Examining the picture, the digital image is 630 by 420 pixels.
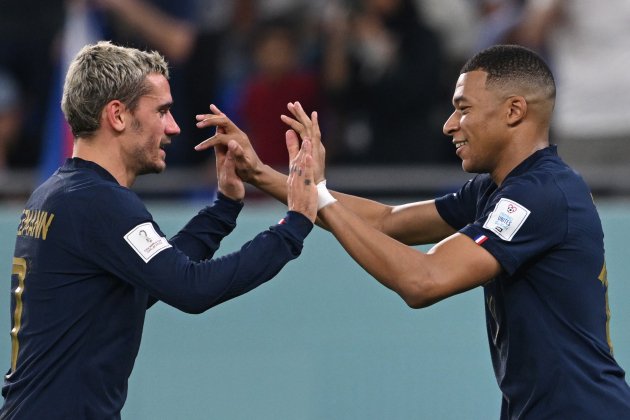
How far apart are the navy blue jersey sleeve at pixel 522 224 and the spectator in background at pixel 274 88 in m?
3.03

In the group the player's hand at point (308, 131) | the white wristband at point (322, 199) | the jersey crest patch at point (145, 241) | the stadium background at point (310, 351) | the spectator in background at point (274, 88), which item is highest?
the spectator in background at point (274, 88)

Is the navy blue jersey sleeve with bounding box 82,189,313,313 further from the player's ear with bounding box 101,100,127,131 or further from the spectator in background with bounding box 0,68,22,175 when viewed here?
the spectator in background with bounding box 0,68,22,175

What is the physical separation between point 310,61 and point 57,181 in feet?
11.2

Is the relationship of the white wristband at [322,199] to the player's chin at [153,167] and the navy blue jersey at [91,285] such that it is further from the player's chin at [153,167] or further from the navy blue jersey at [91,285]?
the player's chin at [153,167]

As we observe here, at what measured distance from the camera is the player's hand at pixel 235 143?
4.27m

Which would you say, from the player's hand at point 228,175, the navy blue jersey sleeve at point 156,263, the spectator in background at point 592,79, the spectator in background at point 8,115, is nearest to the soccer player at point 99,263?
the navy blue jersey sleeve at point 156,263

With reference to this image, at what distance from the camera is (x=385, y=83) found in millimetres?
6773

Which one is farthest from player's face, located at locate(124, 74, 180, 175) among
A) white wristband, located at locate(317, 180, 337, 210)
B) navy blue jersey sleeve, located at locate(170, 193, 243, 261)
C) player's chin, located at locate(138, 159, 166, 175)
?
white wristband, located at locate(317, 180, 337, 210)

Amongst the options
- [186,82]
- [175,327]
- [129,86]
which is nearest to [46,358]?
[129,86]

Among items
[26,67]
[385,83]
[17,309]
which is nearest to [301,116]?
[17,309]

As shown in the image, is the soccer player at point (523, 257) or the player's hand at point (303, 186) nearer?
the soccer player at point (523, 257)

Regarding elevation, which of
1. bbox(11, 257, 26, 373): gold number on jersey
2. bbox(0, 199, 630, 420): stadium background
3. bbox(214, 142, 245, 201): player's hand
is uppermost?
bbox(214, 142, 245, 201): player's hand

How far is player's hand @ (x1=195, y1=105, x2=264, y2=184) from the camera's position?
4270mm

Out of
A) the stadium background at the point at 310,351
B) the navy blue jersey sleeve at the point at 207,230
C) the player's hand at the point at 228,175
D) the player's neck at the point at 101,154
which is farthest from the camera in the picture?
the stadium background at the point at 310,351
